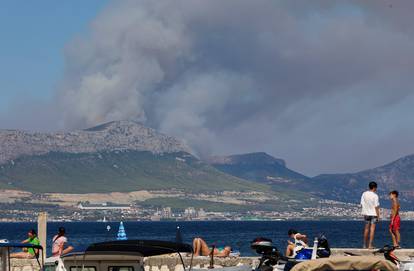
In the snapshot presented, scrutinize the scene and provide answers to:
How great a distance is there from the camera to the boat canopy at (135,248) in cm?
2297

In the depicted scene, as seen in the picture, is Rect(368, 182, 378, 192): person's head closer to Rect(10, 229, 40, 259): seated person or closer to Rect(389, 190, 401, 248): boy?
Rect(389, 190, 401, 248): boy

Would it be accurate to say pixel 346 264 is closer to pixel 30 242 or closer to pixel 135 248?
pixel 135 248

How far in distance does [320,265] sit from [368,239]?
1424 centimetres

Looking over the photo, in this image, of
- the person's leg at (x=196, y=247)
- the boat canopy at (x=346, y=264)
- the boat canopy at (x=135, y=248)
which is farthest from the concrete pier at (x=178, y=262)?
the boat canopy at (x=346, y=264)

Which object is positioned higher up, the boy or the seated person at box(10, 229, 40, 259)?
the boy

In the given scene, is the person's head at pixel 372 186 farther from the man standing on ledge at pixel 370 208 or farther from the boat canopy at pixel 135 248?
the boat canopy at pixel 135 248

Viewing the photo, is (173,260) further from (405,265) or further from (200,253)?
(405,265)

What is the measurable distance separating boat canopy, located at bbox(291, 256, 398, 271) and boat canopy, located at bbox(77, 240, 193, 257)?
517 centimetres

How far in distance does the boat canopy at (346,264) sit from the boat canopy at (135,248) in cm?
517

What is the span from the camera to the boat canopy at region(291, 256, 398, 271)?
1839cm

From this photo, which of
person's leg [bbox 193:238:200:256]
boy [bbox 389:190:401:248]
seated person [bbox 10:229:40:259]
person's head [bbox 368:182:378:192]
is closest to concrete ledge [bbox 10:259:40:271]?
seated person [bbox 10:229:40:259]

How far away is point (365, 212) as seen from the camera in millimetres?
31656

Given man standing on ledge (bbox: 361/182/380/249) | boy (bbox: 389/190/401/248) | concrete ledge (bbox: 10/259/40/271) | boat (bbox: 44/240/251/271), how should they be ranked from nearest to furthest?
boat (bbox: 44/240/251/271), boy (bbox: 389/190/401/248), man standing on ledge (bbox: 361/182/380/249), concrete ledge (bbox: 10/259/40/271)

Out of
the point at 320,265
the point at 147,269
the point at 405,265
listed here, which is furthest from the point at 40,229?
the point at 320,265
